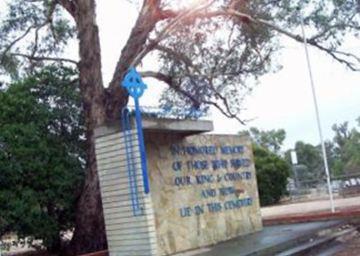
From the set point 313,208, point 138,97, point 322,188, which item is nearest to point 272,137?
point 322,188

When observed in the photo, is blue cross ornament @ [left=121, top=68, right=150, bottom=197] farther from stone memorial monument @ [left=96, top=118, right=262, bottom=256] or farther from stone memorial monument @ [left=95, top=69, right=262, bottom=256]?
stone memorial monument @ [left=96, top=118, right=262, bottom=256]

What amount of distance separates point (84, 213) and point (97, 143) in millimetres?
2809

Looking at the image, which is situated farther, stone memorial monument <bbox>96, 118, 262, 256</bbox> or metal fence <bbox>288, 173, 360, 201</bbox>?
metal fence <bbox>288, 173, 360, 201</bbox>

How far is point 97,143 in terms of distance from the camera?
40.1 ft

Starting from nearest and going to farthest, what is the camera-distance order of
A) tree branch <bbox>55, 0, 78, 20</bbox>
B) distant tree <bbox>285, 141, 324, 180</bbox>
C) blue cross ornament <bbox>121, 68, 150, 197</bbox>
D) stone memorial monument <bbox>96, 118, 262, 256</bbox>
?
blue cross ornament <bbox>121, 68, 150, 197</bbox> < stone memorial monument <bbox>96, 118, 262, 256</bbox> < tree branch <bbox>55, 0, 78, 20</bbox> < distant tree <bbox>285, 141, 324, 180</bbox>

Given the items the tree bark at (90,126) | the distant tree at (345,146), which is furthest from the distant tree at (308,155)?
the tree bark at (90,126)

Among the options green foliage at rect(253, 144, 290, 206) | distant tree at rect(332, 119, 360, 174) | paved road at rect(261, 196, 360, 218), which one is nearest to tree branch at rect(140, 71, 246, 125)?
paved road at rect(261, 196, 360, 218)

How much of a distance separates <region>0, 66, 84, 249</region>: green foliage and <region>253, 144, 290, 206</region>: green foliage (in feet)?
54.0

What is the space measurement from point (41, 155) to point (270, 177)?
18.8 metres

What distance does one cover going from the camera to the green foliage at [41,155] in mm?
13559

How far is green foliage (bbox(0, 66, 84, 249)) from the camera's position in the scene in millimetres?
13559

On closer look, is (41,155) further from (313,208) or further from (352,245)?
(313,208)

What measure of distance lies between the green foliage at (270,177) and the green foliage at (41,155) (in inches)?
648

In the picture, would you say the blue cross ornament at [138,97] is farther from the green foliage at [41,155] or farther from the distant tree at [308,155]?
the distant tree at [308,155]
